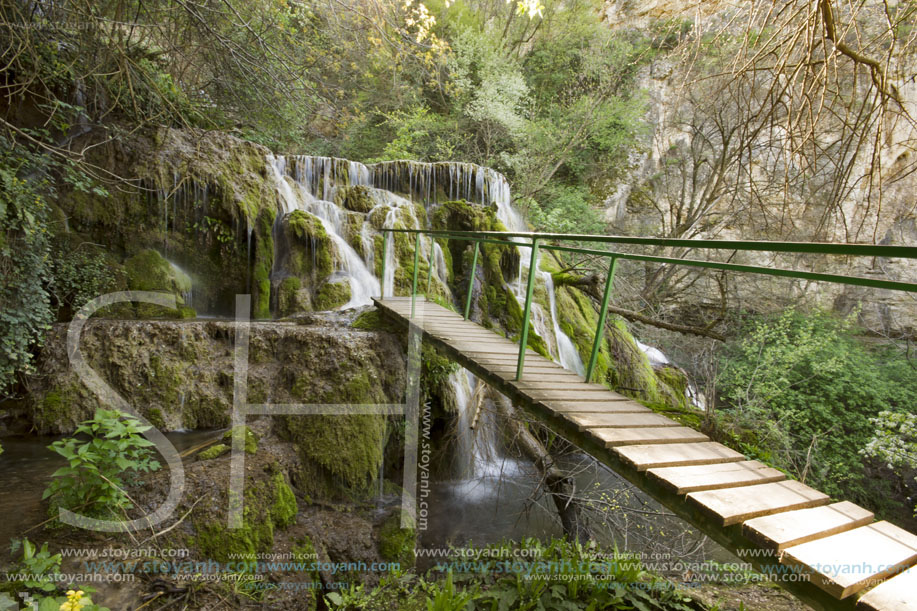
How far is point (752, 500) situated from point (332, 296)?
5744 millimetres

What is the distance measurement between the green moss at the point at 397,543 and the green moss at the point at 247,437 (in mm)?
1343

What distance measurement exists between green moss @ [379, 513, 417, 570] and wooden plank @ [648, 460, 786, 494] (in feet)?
8.68

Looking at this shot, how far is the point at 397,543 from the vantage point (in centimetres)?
375

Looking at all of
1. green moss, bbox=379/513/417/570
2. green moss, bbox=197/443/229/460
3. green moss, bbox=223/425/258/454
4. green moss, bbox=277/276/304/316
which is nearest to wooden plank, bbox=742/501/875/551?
green moss, bbox=379/513/417/570

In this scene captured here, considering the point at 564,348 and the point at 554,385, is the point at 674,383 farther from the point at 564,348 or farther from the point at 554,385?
the point at 554,385

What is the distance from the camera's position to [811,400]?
31.1 feet

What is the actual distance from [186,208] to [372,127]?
8.23m

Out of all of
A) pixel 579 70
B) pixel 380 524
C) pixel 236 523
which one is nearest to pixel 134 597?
pixel 236 523

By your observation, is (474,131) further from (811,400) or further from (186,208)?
(811,400)

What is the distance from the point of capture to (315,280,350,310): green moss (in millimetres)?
6447

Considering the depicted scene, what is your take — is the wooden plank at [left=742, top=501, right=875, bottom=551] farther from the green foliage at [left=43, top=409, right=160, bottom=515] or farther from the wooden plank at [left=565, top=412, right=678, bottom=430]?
the green foliage at [left=43, top=409, right=160, bottom=515]

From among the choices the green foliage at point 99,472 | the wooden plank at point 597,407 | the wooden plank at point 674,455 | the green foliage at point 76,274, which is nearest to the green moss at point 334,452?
the green foliage at point 99,472

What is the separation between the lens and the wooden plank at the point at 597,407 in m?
2.54

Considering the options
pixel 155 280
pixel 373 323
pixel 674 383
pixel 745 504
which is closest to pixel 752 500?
pixel 745 504
